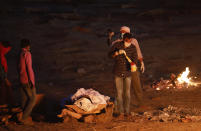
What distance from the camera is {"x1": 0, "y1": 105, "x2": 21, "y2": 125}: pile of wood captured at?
7.48 m

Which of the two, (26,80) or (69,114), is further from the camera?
(69,114)

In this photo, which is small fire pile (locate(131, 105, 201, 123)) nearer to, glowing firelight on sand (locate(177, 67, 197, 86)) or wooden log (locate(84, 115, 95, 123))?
wooden log (locate(84, 115, 95, 123))

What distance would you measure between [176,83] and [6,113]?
5.89 m

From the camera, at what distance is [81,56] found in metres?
15.8

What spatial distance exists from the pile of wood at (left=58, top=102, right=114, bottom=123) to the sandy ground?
0.21 m

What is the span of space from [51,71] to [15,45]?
5.88m

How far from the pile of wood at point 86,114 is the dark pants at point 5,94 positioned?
5.66 feet

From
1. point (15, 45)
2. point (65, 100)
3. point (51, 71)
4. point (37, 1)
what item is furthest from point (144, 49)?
point (37, 1)

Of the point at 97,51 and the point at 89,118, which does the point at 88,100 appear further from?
the point at 97,51

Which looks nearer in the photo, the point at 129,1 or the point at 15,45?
the point at 15,45

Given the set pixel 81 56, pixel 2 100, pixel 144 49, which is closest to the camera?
pixel 2 100

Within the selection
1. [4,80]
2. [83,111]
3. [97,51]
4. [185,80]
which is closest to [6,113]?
[4,80]

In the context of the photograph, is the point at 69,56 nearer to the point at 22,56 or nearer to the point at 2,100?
the point at 2,100

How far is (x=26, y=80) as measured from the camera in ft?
23.9
